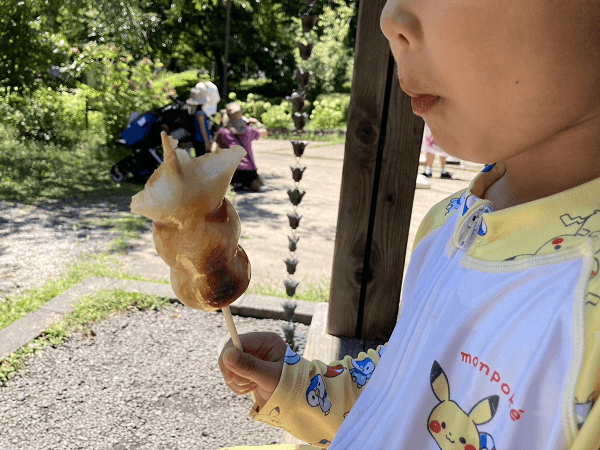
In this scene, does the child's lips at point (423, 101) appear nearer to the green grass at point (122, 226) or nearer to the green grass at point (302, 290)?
the green grass at point (302, 290)

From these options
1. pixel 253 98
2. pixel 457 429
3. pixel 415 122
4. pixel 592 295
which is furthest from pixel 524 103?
pixel 253 98

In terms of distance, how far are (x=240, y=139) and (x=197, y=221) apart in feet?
23.0

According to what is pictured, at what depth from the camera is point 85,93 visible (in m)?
10.1

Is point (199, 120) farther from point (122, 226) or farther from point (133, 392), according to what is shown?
point (133, 392)

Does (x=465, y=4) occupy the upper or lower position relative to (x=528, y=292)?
upper

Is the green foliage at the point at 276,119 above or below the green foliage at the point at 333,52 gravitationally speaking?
below

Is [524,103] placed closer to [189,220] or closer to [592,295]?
[592,295]

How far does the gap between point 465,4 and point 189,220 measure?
60 centimetres

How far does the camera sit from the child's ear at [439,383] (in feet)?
2.57

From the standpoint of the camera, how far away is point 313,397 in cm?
113

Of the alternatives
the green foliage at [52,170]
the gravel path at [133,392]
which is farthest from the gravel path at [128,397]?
the green foliage at [52,170]

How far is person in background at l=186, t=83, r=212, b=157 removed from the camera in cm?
745

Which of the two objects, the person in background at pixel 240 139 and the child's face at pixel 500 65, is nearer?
the child's face at pixel 500 65

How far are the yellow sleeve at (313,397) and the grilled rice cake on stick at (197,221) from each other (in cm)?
22
